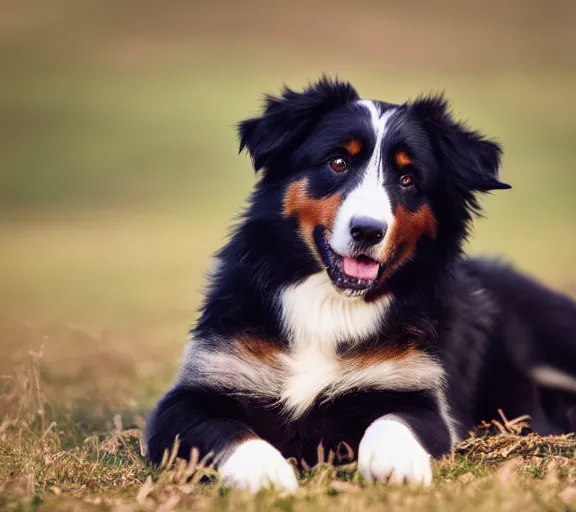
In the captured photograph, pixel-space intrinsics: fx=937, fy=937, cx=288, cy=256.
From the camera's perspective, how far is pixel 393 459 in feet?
13.6

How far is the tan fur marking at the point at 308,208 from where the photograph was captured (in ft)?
16.0

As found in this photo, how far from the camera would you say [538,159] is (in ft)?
85.5

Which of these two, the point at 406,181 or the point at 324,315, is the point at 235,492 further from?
the point at 406,181

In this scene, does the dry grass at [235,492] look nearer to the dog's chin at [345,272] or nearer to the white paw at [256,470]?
the white paw at [256,470]

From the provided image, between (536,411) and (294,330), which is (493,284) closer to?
(536,411)

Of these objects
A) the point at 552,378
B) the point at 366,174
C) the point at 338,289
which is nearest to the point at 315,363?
the point at 338,289

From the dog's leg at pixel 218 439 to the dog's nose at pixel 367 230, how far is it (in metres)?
1.07

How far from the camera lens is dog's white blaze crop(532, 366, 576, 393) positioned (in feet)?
20.6

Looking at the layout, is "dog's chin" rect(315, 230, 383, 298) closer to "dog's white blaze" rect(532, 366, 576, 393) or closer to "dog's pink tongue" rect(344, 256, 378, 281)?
"dog's pink tongue" rect(344, 256, 378, 281)

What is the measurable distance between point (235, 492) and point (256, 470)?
219 mm

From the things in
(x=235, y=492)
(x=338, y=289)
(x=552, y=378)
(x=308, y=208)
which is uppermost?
(x=308, y=208)

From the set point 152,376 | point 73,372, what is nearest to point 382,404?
point 152,376

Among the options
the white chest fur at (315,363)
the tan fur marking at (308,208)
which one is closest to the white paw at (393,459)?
the white chest fur at (315,363)

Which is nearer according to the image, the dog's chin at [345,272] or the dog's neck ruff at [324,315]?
the dog's chin at [345,272]
